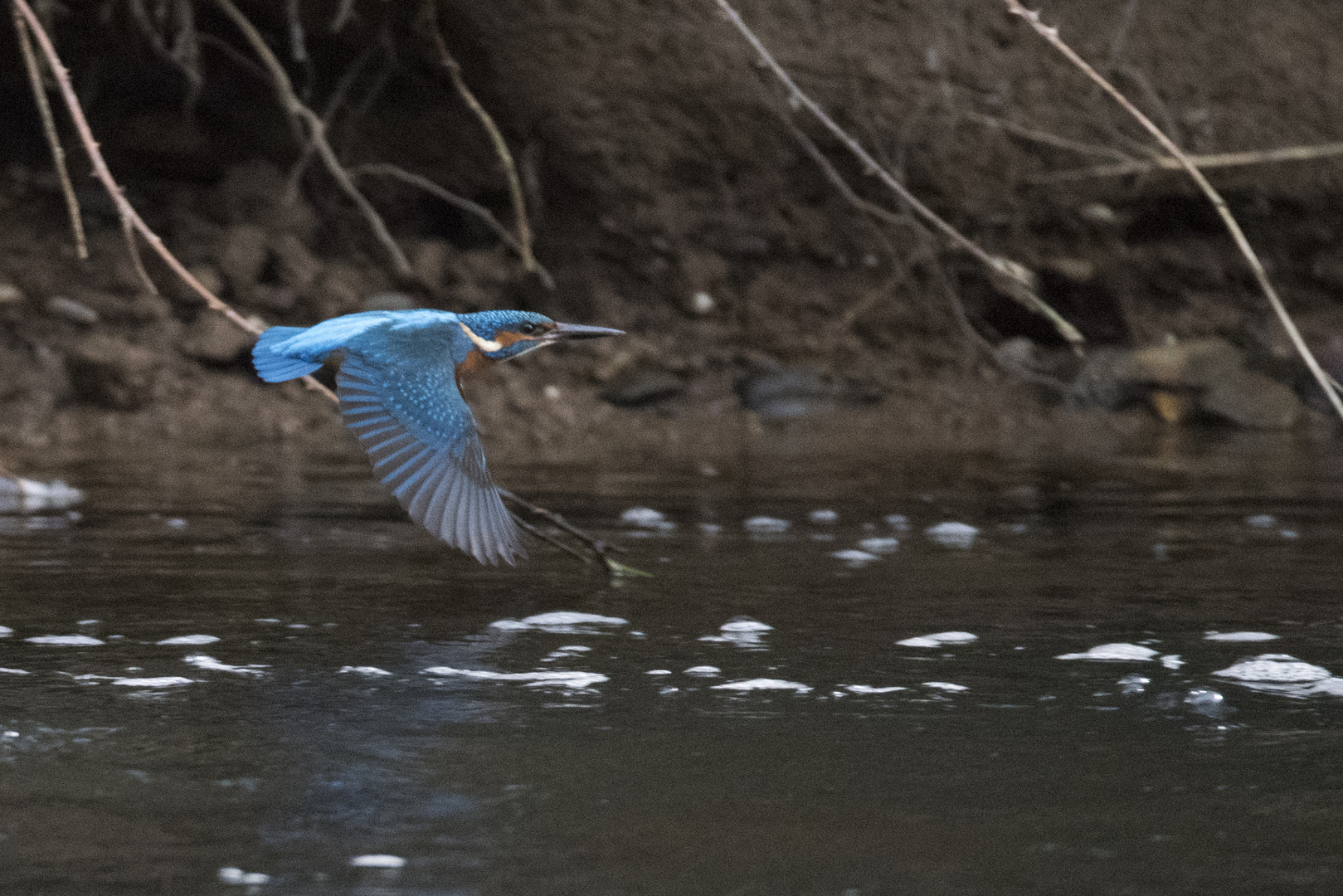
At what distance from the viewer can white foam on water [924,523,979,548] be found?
3.63 m

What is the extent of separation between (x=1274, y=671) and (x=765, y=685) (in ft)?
2.13

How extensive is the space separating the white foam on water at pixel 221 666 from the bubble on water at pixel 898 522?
1870 millimetres

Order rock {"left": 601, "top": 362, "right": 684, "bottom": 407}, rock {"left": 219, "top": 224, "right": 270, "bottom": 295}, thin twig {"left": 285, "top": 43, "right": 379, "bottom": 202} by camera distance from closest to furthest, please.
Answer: thin twig {"left": 285, "top": 43, "right": 379, "bottom": 202}
rock {"left": 219, "top": 224, "right": 270, "bottom": 295}
rock {"left": 601, "top": 362, "right": 684, "bottom": 407}

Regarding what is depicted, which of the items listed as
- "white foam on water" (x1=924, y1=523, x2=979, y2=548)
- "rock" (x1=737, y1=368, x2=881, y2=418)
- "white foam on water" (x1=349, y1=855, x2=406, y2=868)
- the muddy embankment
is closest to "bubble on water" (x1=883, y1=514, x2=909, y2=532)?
"white foam on water" (x1=924, y1=523, x2=979, y2=548)

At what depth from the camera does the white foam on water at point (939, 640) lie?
2.47 meters

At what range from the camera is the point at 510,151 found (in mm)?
6766

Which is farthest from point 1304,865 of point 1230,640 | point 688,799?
point 1230,640

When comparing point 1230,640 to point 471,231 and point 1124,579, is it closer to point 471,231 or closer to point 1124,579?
point 1124,579

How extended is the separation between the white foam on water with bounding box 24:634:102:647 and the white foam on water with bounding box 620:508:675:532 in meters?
1.57

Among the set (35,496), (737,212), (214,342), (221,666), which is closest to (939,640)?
(221,666)

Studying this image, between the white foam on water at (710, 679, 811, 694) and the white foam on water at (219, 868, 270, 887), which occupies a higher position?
the white foam on water at (710, 679, 811, 694)

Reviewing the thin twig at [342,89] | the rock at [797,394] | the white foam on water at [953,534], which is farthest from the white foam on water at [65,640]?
the rock at [797,394]

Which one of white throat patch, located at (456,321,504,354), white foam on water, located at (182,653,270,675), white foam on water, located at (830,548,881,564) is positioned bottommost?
white foam on water, located at (182,653,270,675)

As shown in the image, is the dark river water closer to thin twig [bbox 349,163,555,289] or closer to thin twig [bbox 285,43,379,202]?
thin twig [bbox 349,163,555,289]
